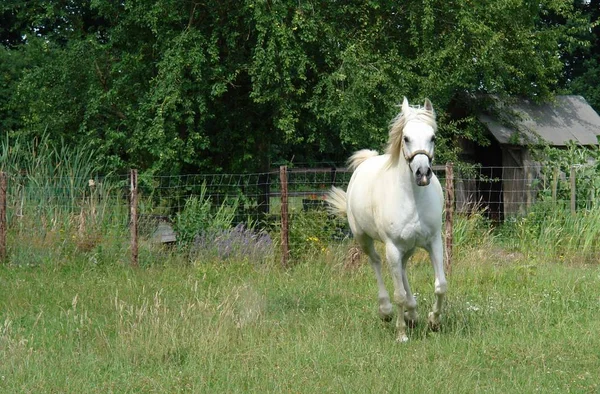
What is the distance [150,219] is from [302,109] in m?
3.86

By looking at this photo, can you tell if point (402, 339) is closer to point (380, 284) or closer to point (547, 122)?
point (380, 284)

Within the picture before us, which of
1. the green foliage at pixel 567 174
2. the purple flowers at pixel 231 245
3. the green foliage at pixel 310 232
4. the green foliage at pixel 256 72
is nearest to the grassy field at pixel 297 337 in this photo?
the purple flowers at pixel 231 245

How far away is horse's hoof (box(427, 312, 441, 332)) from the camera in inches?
300

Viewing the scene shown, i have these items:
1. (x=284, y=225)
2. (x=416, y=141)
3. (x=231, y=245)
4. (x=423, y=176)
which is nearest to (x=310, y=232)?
(x=284, y=225)

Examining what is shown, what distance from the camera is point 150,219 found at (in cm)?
1361

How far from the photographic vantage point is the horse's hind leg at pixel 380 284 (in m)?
8.08

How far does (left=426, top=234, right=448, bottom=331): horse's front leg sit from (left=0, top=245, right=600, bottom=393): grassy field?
5.8 inches

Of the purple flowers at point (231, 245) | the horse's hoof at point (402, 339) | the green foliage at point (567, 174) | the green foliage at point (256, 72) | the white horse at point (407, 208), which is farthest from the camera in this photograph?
the green foliage at point (567, 174)

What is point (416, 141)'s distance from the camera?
7.09 meters

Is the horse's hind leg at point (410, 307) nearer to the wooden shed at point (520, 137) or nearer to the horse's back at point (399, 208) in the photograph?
the horse's back at point (399, 208)

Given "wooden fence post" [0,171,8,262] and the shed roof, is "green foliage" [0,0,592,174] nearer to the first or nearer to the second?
the shed roof

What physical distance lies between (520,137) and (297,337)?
39.8ft

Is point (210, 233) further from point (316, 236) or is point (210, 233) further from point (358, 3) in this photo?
point (358, 3)

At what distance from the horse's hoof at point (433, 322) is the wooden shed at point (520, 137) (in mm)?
9346
